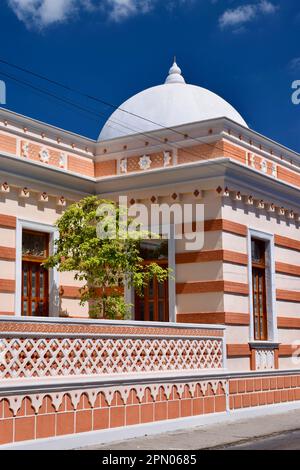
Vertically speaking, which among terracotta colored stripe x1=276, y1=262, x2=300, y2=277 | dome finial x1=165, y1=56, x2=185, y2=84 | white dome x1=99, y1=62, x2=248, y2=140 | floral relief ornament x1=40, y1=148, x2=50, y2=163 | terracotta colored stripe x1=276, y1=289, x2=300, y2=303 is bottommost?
terracotta colored stripe x1=276, y1=289, x2=300, y2=303

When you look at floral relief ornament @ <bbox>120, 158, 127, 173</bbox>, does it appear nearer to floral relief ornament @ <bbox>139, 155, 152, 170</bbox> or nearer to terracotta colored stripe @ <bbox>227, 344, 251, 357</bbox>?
floral relief ornament @ <bbox>139, 155, 152, 170</bbox>

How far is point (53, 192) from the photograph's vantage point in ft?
50.9

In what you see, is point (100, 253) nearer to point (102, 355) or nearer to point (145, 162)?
point (102, 355)

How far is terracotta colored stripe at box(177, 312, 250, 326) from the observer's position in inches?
586

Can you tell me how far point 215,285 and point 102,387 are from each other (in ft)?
14.8

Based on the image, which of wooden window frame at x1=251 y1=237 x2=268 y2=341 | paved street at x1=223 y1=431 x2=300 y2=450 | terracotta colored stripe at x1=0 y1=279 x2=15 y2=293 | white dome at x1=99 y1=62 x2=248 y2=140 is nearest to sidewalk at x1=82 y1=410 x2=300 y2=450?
paved street at x1=223 y1=431 x2=300 y2=450

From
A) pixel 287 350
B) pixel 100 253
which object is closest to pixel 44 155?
pixel 100 253

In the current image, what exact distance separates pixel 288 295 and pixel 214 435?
6.21 m

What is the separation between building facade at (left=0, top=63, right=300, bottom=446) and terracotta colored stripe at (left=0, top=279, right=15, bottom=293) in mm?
19

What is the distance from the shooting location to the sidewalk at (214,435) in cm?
1066

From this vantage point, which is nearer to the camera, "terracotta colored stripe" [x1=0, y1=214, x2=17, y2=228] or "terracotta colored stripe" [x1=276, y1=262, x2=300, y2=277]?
"terracotta colored stripe" [x1=0, y1=214, x2=17, y2=228]

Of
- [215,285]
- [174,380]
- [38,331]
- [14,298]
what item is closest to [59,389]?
[38,331]

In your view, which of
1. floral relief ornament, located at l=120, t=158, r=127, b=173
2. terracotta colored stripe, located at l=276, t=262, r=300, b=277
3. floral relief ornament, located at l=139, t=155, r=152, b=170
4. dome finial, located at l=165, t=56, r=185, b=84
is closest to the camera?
floral relief ornament, located at l=139, t=155, r=152, b=170
